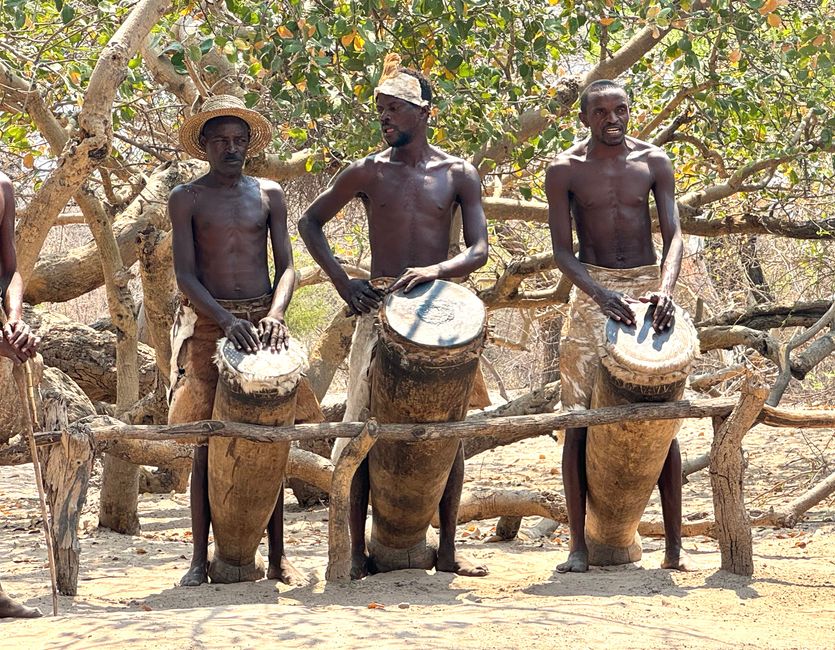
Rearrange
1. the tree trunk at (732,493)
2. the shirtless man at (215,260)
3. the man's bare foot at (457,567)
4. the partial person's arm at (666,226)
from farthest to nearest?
the man's bare foot at (457,567) → the shirtless man at (215,260) → the partial person's arm at (666,226) → the tree trunk at (732,493)

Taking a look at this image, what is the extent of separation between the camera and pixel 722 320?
24.8ft

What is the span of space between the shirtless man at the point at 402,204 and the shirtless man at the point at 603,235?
15.7 inches

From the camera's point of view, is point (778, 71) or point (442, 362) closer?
point (442, 362)

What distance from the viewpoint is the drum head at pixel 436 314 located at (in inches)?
165

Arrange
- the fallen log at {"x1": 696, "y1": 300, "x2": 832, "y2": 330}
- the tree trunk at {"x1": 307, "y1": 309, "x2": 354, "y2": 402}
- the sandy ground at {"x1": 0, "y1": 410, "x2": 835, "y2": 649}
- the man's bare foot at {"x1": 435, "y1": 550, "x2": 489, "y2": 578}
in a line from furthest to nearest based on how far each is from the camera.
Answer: the tree trunk at {"x1": 307, "y1": 309, "x2": 354, "y2": 402}
the fallen log at {"x1": 696, "y1": 300, "x2": 832, "y2": 330}
the man's bare foot at {"x1": 435, "y1": 550, "x2": 489, "y2": 578}
the sandy ground at {"x1": 0, "y1": 410, "x2": 835, "y2": 649}

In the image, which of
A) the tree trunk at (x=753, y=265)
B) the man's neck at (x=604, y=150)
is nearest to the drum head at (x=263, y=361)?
the man's neck at (x=604, y=150)

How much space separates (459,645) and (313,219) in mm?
2235

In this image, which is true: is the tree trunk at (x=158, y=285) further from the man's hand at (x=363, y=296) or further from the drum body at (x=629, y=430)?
the drum body at (x=629, y=430)

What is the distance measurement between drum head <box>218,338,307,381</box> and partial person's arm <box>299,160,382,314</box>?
0.37 m

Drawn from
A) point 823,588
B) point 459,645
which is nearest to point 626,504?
point 823,588

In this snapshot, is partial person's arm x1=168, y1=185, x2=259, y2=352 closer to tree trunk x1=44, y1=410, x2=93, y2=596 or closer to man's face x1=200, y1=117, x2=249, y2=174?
man's face x1=200, y1=117, x2=249, y2=174

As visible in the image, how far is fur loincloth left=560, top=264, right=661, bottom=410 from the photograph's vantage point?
15.9 ft

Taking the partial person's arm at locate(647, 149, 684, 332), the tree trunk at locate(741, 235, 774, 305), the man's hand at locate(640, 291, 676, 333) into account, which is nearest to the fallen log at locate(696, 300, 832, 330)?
the tree trunk at locate(741, 235, 774, 305)

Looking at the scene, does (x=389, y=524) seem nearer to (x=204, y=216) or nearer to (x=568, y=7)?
(x=204, y=216)
